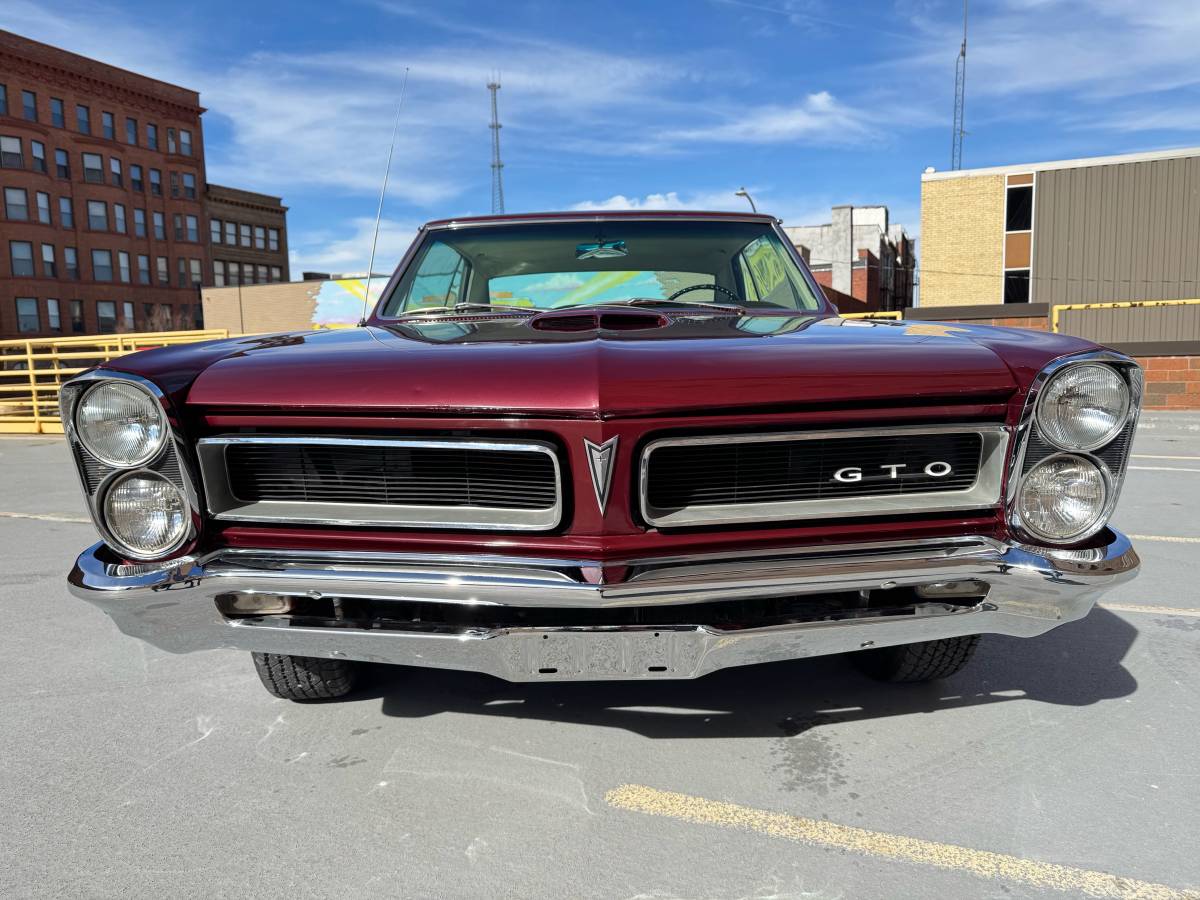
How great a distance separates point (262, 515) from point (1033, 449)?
183cm

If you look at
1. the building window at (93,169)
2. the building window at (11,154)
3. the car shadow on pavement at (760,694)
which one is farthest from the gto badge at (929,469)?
the building window at (93,169)

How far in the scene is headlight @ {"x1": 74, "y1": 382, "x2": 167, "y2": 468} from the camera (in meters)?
1.96

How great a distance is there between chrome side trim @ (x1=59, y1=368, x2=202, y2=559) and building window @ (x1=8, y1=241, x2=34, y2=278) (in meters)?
43.8

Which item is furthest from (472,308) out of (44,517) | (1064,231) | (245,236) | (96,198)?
(245,236)

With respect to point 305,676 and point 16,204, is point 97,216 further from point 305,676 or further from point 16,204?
point 305,676

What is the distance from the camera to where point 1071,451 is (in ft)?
6.46

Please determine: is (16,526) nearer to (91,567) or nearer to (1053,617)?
(91,567)

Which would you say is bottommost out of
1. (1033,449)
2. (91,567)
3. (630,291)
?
(91,567)

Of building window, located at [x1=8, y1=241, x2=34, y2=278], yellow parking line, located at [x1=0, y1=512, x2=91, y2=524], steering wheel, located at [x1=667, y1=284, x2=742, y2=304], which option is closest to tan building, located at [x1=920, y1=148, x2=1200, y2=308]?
steering wheel, located at [x1=667, y1=284, x2=742, y2=304]

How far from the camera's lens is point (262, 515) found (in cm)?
201

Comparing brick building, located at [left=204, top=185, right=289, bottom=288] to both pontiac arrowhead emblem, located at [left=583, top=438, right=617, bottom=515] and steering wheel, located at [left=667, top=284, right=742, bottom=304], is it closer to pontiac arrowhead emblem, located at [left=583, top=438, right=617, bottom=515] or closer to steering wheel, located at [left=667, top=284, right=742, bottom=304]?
steering wheel, located at [left=667, top=284, right=742, bottom=304]

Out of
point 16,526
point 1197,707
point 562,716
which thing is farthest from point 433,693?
point 16,526

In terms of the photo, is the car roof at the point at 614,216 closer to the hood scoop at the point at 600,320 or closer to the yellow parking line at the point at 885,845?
the hood scoop at the point at 600,320

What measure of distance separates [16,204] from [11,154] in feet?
7.00
